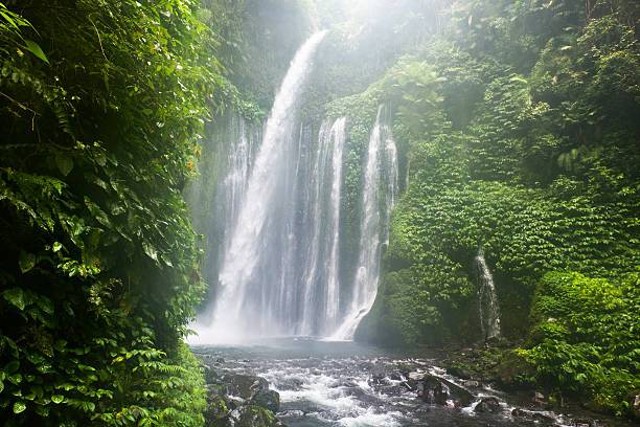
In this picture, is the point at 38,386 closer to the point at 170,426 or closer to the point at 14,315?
the point at 14,315

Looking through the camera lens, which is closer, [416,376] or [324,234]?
[416,376]

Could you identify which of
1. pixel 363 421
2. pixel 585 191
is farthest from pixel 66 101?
pixel 585 191

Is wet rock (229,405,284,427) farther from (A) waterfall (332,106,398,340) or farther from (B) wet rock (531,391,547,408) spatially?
(A) waterfall (332,106,398,340)

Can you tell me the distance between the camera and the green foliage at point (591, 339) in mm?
6703

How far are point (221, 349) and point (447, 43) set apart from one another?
15221 mm

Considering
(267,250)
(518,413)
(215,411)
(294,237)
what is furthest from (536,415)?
(267,250)

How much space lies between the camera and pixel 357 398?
689 centimetres

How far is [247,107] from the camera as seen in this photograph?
60.4 feet

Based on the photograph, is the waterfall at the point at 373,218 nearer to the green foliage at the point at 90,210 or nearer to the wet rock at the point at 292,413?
the wet rock at the point at 292,413

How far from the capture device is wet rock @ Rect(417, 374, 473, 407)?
684 centimetres

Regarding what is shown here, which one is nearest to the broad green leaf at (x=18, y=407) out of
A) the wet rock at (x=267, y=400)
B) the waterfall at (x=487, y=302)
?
the wet rock at (x=267, y=400)

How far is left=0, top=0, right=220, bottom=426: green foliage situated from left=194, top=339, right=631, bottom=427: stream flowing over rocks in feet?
7.48

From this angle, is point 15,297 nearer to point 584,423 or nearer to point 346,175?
point 584,423

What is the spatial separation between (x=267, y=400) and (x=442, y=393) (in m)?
3.16
